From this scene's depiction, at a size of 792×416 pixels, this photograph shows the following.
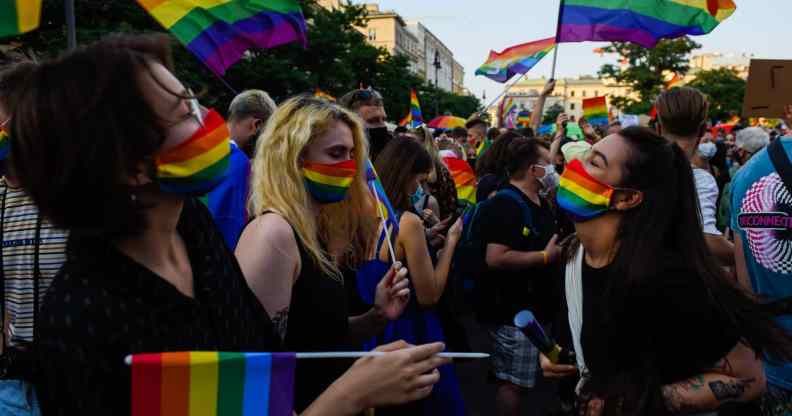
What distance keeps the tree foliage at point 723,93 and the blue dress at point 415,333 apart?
63996mm

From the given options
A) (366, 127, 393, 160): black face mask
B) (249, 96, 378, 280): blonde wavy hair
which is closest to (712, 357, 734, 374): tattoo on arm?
(249, 96, 378, 280): blonde wavy hair

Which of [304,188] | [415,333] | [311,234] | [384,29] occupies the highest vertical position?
[384,29]

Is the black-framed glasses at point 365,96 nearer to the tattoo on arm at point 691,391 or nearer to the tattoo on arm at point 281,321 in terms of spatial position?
the tattoo on arm at point 281,321

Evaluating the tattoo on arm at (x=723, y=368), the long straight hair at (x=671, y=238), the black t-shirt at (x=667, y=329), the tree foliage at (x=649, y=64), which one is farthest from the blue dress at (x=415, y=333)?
the tree foliage at (x=649, y=64)

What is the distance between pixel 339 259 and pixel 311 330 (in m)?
0.79

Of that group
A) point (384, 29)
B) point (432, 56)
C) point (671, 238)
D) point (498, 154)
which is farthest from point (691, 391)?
point (432, 56)

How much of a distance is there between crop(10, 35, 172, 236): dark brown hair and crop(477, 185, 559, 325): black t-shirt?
303cm

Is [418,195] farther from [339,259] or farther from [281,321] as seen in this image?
[281,321]

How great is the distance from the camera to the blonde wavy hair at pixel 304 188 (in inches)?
90.3

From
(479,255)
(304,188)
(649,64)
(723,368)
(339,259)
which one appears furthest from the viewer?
(649,64)

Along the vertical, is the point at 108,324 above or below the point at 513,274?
above

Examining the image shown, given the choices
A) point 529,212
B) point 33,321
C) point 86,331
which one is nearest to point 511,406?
point 529,212

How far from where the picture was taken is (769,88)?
3477 millimetres

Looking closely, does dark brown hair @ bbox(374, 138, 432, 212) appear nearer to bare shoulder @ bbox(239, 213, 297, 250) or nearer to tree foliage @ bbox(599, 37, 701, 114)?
bare shoulder @ bbox(239, 213, 297, 250)
